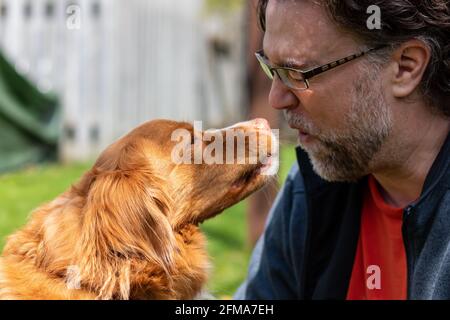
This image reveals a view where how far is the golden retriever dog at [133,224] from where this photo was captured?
7.69 feet

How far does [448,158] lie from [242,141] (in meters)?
0.91

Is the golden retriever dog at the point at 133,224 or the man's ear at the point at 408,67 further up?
the man's ear at the point at 408,67

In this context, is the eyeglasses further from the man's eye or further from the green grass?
the green grass

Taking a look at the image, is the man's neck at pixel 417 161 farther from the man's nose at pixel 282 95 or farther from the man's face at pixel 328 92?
the man's nose at pixel 282 95

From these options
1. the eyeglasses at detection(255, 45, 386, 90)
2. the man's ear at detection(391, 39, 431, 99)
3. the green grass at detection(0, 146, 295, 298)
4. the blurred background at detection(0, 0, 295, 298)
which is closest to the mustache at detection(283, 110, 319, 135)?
the eyeglasses at detection(255, 45, 386, 90)

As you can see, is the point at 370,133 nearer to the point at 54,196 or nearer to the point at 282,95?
the point at 282,95

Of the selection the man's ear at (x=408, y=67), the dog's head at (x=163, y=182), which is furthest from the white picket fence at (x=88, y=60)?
the man's ear at (x=408, y=67)

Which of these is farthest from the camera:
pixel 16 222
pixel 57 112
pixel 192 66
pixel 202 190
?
pixel 192 66

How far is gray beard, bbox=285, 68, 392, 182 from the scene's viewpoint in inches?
102

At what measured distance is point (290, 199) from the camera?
2.97 meters

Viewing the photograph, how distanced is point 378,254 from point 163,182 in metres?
0.92

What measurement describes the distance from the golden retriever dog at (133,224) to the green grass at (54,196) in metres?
1.75

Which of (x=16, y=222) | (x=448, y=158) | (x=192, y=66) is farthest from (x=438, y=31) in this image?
(x=192, y=66)

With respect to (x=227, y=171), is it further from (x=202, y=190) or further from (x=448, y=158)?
(x=448, y=158)
